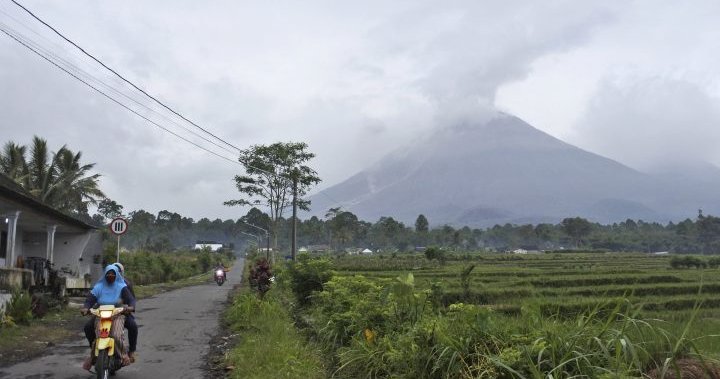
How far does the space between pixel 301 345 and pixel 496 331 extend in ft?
16.1

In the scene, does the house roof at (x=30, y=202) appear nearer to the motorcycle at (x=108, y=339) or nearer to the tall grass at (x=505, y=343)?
the motorcycle at (x=108, y=339)

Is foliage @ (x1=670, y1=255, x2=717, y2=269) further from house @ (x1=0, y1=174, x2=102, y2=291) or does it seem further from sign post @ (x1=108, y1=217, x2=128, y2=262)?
sign post @ (x1=108, y1=217, x2=128, y2=262)

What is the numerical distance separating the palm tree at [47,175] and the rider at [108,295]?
25.5 metres

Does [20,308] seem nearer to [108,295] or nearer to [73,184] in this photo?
[108,295]

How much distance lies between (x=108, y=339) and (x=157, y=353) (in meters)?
3.02

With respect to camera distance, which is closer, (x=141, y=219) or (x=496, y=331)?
(x=496, y=331)

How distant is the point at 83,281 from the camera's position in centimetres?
2017

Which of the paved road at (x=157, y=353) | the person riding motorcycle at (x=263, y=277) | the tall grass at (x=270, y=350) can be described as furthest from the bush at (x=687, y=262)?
the tall grass at (x=270, y=350)

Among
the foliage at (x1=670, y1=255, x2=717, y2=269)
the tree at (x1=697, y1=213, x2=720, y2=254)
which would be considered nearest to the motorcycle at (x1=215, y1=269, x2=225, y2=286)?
the foliage at (x1=670, y1=255, x2=717, y2=269)

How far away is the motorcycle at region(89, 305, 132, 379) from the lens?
21.7 ft

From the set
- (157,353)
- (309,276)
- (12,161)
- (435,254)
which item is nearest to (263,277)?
(309,276)

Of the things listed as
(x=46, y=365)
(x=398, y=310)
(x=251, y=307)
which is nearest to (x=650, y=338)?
(x=398, y=310)

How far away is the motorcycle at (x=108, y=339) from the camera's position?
662 centimetres

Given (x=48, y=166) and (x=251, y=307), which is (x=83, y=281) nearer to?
(x=251, y=307)
